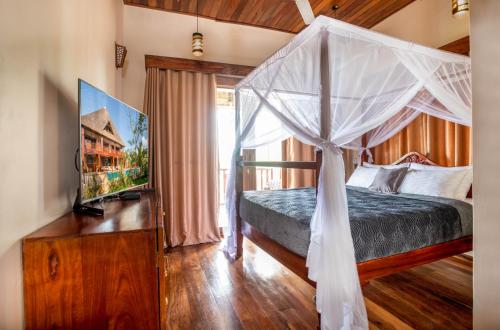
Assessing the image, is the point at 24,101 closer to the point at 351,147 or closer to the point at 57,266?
the point at 57,266

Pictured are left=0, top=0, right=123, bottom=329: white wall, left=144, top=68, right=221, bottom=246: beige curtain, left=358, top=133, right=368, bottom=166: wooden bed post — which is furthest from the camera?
left=358, top=133, right=368, bottom=166: wooden bed post

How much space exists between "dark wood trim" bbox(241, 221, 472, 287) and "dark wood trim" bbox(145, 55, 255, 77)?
2.31 metres

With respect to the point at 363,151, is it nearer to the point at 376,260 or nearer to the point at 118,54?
the point at 376,260

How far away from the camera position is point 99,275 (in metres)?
1.06

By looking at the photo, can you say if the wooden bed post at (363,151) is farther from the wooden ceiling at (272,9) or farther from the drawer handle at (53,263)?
the drawer handle at (53,263)

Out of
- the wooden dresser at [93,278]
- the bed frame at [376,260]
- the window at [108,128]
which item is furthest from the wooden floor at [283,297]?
the window at [108,128]

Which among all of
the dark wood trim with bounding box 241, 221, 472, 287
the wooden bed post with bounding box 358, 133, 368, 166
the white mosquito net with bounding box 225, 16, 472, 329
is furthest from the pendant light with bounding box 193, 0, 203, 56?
the wooden bed post with bounding box 358, 133, 368, 166

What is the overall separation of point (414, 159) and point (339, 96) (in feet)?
6.84

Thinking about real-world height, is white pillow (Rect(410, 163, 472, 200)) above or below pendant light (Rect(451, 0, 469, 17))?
below

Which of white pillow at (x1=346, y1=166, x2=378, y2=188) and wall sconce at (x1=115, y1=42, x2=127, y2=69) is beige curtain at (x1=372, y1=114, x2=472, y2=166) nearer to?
white pillow at (x1=346, y1=166, x2=378, y2=188)

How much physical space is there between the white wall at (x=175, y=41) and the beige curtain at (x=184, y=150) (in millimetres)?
258

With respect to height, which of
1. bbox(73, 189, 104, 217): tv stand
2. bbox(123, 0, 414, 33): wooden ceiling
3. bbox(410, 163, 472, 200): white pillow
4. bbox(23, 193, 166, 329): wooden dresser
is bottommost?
bbox(23, 193, 166, 329): wooden dresser

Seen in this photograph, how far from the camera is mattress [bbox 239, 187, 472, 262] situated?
1.77 metres

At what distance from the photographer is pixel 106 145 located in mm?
1624
